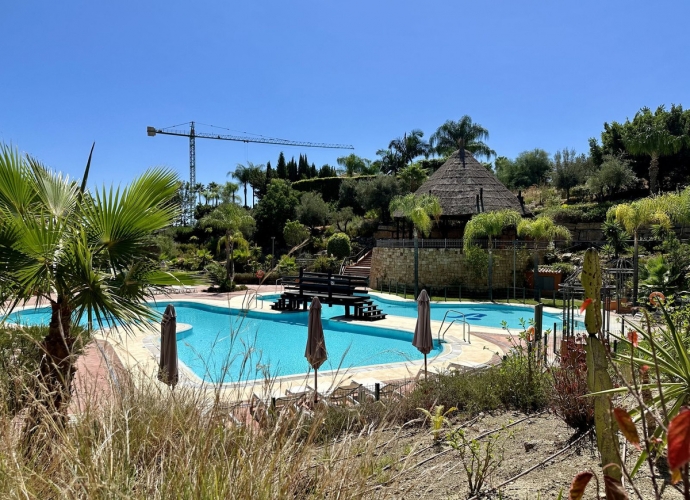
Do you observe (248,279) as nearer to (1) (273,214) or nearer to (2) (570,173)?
(1) (273,214)

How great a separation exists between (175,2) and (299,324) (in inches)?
346

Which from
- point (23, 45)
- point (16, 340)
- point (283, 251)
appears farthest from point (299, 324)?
point (283, 251)

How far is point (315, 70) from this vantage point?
1945cm

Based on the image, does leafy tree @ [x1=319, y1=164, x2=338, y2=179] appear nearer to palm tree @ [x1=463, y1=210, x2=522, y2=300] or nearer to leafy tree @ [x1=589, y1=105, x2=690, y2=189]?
leafy tree @ [x1=589, y1=105, x2=690, y2=189]

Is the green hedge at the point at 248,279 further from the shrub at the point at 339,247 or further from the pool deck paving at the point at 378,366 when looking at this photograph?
the pool deck paving at the point at 378,366

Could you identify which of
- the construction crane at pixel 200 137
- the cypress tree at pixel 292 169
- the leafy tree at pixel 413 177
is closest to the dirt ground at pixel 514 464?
the leafy tree at pixel 413 177

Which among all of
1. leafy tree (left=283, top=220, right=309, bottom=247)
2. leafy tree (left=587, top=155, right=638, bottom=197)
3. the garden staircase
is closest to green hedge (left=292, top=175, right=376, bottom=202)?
leafy tree (left=283, top=220, right=309, bottom=247)

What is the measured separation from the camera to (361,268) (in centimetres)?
2486

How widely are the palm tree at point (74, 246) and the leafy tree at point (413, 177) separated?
31.8 metres

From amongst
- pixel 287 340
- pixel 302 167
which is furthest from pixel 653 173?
pixel 302 167

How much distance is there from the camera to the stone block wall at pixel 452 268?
20431mm

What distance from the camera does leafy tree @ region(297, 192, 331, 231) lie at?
112 feet

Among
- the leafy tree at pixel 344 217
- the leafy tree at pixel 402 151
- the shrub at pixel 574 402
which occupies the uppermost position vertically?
the leafy tree at pixel 402 151

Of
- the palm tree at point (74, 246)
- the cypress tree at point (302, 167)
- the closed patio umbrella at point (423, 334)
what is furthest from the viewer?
the cypress tree at point (302, 167)
